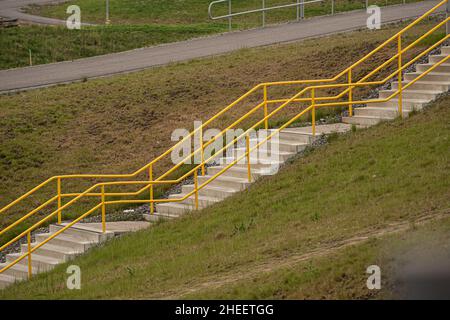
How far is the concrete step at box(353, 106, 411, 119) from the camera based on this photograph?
2158cm

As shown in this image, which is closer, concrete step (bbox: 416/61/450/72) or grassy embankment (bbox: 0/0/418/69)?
concrete step (bbox: 416/61/450/72)

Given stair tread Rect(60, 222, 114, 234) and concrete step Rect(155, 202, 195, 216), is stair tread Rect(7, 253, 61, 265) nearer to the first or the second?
stair tread Rect(60, 222, 114, 234)

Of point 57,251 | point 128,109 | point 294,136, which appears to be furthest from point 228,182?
point 128,109

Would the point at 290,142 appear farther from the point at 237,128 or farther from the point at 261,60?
the point at 261,60

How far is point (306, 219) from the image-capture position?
16875mm

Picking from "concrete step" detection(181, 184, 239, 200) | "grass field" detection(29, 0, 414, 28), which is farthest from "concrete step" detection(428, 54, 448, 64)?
"grass field" detection(29, 0, 414, 28)

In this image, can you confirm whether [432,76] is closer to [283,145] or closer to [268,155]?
[283,145]

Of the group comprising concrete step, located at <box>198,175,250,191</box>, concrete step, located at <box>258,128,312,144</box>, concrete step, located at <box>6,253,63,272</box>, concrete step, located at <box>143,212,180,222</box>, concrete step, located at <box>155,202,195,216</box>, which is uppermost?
concrete step, located at <box>258,128,312,144</box>

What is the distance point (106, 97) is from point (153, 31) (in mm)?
11597

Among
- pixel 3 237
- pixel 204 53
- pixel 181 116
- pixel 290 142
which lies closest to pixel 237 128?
pixel 181 116

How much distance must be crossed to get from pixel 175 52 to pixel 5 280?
1629cm

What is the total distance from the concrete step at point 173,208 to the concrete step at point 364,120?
4.23 metres

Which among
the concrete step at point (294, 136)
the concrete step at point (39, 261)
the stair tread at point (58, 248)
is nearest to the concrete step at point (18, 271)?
the concrete step at point (39, 261)

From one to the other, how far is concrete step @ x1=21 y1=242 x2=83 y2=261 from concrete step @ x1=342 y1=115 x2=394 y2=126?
6.65 meters
